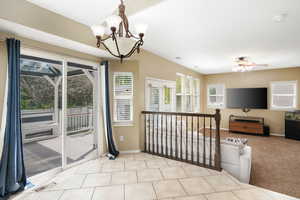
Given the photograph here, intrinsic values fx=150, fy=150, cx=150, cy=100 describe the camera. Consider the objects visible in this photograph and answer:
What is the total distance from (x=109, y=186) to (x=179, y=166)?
4.48 feet

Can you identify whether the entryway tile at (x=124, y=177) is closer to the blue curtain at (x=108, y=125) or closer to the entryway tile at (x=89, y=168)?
the entryway tile at (x=89, y=168)

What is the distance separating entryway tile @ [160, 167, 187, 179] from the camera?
2.58 meters

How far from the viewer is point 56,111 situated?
294 centimetres

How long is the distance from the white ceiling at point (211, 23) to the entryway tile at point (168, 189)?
8.60 ft

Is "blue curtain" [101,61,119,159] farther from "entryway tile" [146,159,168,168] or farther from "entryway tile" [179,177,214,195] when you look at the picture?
"entryway tile" [179,177,214,195]

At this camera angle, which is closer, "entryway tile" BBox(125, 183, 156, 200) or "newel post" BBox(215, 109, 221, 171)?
"entryway tile" BBox(125, 183, 156, 200)

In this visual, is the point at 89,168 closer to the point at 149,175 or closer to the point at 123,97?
the point at 149,175

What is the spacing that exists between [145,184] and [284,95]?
6722mm

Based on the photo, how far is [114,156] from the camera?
11.0ft

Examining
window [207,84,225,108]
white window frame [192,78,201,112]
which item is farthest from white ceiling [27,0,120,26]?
window [207,84,225,108]

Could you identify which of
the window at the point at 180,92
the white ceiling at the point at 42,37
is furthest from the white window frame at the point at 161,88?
→ the white ceiling at the point at 42,37

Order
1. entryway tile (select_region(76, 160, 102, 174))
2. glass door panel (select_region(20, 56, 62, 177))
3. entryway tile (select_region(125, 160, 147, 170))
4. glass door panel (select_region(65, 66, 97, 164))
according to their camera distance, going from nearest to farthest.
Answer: glass door panel (select_region(20, 56, 62, 177)), entryway tile (select_region(76, 160, 102, 174)), entryway tile (select_region(125, 160, 147, 170)), glass door panel (select_region(65, 66, 97, 164))

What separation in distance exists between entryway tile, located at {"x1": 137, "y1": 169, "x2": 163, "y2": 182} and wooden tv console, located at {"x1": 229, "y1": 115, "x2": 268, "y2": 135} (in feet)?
16.5

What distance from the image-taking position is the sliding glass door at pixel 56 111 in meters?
2.70
